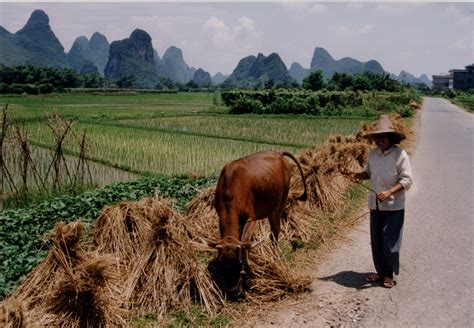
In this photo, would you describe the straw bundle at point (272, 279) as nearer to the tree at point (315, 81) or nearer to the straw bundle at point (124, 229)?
the straw bundle at point (124, 229)

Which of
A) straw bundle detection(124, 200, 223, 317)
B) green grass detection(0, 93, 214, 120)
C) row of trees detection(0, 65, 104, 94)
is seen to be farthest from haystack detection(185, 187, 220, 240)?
row of trees detection(0, 65, 104, 94)

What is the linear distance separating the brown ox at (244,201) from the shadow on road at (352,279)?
1.03 m

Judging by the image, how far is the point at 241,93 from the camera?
132 feet

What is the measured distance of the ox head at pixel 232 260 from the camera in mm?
4691

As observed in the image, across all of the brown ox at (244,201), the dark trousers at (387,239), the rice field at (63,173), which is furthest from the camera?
the rice field at (63,173)

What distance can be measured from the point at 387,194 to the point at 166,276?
9.21 feet

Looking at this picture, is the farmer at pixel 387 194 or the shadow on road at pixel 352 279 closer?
the farmer at pixel 387 194

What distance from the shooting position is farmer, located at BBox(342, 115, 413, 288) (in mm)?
5371

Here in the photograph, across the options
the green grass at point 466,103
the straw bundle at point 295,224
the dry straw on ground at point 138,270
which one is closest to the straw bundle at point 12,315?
the dry straw on ground at point 138,270

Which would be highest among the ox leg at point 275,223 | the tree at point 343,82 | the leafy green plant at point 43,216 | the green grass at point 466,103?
the tree at point 343,82

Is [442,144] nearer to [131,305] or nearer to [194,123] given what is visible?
[194,123]

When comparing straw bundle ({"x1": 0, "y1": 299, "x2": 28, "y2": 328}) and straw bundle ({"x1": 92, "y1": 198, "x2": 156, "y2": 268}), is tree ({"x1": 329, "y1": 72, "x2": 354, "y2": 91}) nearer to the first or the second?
straw bundle ({"x1": 92, "y1": 198, "x2": 156, "y2": 268})

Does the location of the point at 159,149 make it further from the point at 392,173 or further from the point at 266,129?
the point at 392,173

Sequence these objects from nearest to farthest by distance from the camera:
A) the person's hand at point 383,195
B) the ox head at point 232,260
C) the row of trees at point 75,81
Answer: the ox head at point 232,260
the person's hand at point 383,195
the row of trees at point 75,81
